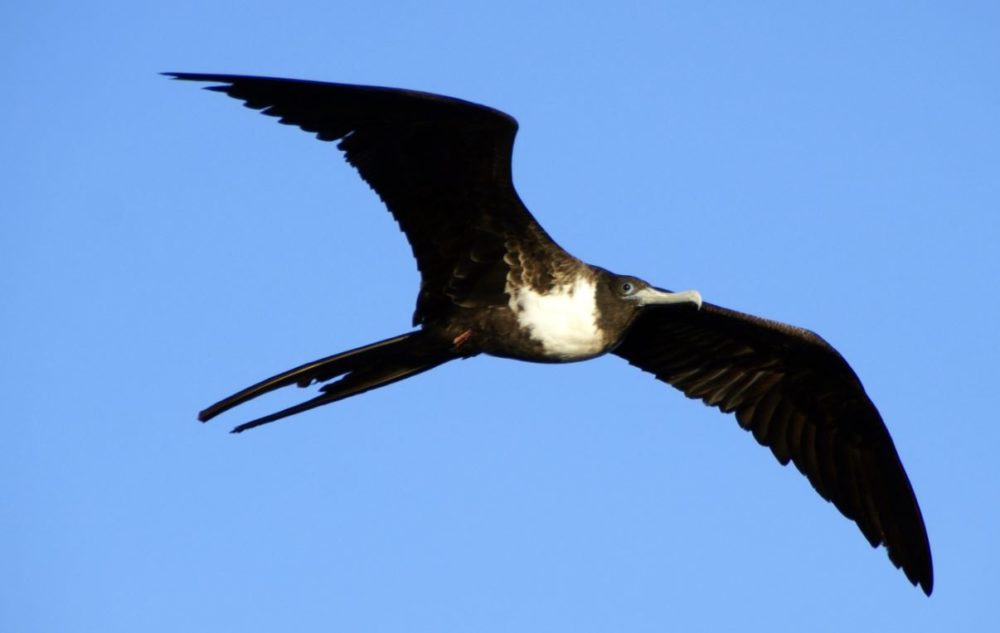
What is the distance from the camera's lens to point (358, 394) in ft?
21.2

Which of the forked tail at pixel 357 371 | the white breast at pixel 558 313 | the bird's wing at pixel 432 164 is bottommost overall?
the forked tail at pixel 357 371

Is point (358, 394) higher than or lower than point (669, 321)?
lower

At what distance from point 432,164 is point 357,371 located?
96 centimetres

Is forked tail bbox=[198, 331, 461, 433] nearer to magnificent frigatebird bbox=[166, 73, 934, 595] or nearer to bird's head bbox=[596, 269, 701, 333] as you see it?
magnificent frigatebird bbox=[166, 73, 934, 595]

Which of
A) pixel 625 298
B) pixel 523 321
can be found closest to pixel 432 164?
pixel 523 321

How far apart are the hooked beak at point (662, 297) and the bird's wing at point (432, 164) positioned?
20.5 inches

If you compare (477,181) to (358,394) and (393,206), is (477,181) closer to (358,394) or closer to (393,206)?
(393,206)

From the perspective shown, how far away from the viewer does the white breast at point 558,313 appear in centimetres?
649

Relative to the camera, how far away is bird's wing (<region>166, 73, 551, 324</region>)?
5.98 metres

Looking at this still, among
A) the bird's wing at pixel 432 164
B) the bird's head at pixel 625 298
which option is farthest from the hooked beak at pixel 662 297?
the bird's wing at pixel 432 164

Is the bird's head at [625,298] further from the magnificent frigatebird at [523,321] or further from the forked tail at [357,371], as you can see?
the forked tail at [357,371]

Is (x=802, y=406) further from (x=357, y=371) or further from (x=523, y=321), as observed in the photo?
(x=357, y=371)

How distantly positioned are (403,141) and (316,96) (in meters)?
0.44

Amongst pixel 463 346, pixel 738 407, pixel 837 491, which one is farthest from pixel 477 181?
pixel 837 491
